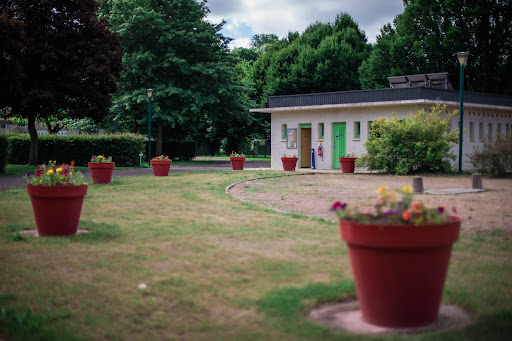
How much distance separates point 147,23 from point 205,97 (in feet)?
22.9

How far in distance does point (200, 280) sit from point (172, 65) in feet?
122

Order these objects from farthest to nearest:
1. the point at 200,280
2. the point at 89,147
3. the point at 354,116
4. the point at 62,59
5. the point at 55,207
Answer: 1. the point at 89,147
2. the point at 354,116
3. the point at 62,59
4. the point at 55,207
5. the point at 200,280

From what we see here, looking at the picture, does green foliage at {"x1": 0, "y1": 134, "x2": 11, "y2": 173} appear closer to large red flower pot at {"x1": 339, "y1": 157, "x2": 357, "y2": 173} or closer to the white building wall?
the white building wall

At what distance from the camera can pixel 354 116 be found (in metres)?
32.3

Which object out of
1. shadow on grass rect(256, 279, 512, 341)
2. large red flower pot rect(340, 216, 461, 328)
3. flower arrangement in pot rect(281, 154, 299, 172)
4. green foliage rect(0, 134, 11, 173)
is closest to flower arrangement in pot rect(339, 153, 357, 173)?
flower arrangement in pot rect(281, 154, 299, 172)

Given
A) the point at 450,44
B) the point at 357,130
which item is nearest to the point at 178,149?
the point at 357,130

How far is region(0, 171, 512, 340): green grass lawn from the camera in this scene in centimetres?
447

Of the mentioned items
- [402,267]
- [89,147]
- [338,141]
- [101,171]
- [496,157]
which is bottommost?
[402,267]

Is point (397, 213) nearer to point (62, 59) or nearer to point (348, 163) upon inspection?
point (348, 163)

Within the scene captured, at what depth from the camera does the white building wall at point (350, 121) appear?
103 feet

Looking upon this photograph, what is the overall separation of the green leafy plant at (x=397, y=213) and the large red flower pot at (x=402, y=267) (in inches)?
3.4

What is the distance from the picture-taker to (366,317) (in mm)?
4496

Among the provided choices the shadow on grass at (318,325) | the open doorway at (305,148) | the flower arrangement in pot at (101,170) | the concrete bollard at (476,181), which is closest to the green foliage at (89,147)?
the open doorway at (305,148)

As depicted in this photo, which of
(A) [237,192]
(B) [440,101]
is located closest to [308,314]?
(A) [237,192]
